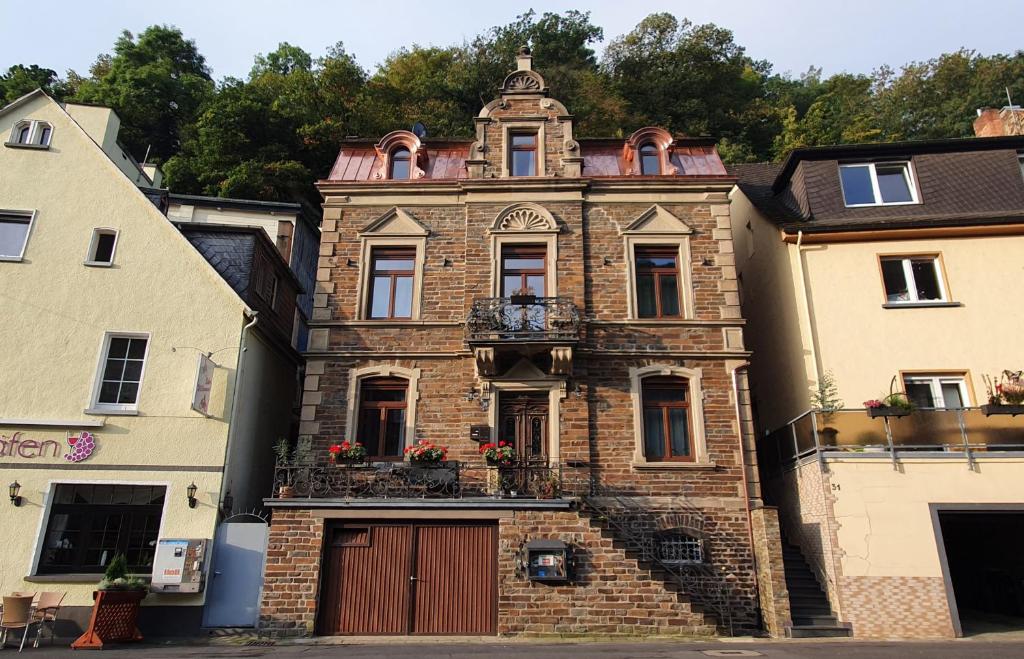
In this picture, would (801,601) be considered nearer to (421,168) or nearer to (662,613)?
(662,613)

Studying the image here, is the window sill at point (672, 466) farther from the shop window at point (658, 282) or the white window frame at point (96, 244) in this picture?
the white window frame at point (96, 244)

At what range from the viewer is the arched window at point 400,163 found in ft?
58.9

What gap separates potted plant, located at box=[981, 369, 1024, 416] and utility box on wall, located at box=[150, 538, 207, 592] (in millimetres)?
15775

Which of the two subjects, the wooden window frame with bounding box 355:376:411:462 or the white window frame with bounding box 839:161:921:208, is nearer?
the wooden window frame with bounding box 355:376:411:462

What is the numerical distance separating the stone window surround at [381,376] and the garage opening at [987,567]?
1145cm

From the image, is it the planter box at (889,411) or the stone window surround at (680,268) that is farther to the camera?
the stone window surround at (680,268)

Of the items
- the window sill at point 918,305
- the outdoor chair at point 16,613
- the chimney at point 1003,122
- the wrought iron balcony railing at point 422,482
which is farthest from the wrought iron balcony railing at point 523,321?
the chimney at point 1003,122

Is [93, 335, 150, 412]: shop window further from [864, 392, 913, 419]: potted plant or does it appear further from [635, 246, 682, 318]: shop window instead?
[864, 392, 913, 419]: potted plant

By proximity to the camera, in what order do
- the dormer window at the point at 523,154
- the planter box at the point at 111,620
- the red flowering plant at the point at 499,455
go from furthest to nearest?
the dormer window at the point at 523,154
the red flowering plant at the point at 499,455
the planter box at the point at 111,620

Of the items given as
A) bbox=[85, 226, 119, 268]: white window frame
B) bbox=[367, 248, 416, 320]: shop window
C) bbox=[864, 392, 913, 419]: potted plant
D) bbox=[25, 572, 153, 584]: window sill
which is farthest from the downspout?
bbox=[864, 392, 913, 419]: potted plant

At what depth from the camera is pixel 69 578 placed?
12914mm

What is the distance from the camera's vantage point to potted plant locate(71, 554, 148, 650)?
1185cm

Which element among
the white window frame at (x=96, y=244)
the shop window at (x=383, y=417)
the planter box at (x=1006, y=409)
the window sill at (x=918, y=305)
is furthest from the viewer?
the window sill at (x=918, y=305)

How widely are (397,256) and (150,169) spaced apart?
15174 mm
